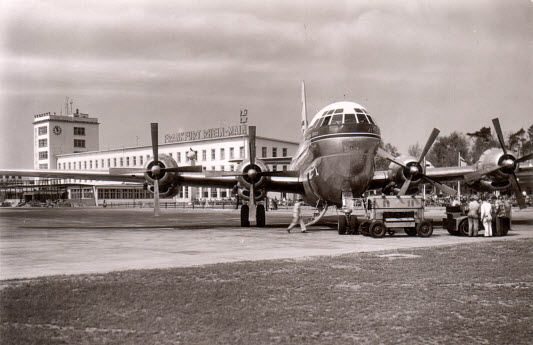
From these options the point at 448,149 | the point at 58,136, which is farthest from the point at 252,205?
the point at 58,136

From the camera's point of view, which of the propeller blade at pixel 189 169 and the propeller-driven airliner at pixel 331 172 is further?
the propeller blade at pixel 189 169

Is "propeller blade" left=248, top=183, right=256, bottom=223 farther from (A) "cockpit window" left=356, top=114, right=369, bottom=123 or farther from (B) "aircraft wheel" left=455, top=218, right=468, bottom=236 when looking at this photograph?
(B) "aircraft wheel" left=455, top=218, right=468, bottom=236

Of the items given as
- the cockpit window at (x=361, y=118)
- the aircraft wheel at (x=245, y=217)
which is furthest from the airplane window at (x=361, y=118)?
the aircraft wheel at (x=245, y=217)

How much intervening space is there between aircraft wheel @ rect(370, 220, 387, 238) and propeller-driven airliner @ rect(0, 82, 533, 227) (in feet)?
8.79

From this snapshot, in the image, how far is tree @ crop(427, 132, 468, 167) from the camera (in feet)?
276

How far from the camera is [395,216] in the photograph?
66.8 feet

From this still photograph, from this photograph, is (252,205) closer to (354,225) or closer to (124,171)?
(354,225)

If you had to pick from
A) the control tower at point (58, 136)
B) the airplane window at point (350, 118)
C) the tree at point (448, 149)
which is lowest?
the airplane window at point (350, 118)

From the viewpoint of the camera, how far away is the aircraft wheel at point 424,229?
20.1 m

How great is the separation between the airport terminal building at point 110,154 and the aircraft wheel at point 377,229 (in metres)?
55.5

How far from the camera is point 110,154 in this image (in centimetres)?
10181

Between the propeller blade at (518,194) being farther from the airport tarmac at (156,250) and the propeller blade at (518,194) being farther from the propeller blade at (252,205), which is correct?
the propeller blade at (252,205)

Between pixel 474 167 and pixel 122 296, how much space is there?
2238 centimetres

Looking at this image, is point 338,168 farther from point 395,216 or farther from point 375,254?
point 375,254
